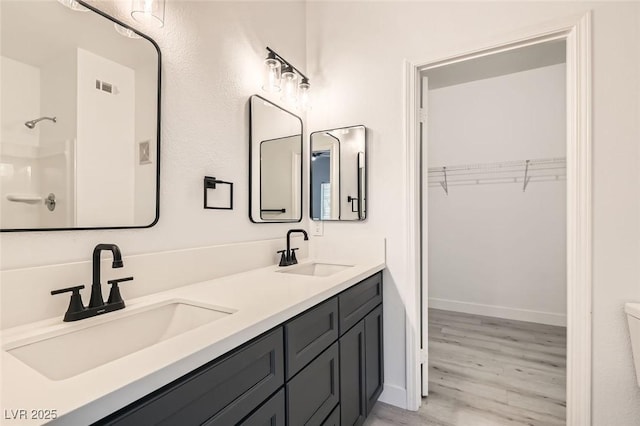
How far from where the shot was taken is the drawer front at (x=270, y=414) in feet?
2.77

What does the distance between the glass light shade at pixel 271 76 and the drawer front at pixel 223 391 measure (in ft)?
4.59

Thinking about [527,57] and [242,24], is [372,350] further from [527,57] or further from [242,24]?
[527,57]

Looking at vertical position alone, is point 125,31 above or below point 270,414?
above

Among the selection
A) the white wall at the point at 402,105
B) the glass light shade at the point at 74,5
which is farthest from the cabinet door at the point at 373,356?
the glass light shade at the point at 74,5

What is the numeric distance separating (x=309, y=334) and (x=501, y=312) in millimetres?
3015

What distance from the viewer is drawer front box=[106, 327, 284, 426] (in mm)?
617

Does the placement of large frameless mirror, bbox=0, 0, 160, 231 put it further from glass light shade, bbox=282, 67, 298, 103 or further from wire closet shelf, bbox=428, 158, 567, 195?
wire closet shelf, bbox=428, 158, 567, 195

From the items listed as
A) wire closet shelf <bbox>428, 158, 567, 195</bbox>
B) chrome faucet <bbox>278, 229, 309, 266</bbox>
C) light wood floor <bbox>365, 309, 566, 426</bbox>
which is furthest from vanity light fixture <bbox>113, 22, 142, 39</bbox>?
wire closet shelf <bbox>428, 158, 567, 195</bbox>

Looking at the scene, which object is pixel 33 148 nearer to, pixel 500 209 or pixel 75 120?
pixel 75 120

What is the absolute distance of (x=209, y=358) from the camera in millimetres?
722

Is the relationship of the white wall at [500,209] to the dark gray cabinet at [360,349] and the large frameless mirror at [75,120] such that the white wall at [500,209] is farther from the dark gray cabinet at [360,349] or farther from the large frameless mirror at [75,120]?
the large frameless mirror at [75,120]

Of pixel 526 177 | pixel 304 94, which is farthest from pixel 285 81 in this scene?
pixel 526 177

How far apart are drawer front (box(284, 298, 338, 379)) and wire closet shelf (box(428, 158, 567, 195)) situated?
280 cm

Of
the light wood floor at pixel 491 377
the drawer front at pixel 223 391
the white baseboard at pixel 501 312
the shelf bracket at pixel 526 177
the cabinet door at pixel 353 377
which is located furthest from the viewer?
the shelf bracket at pixel 526 177
